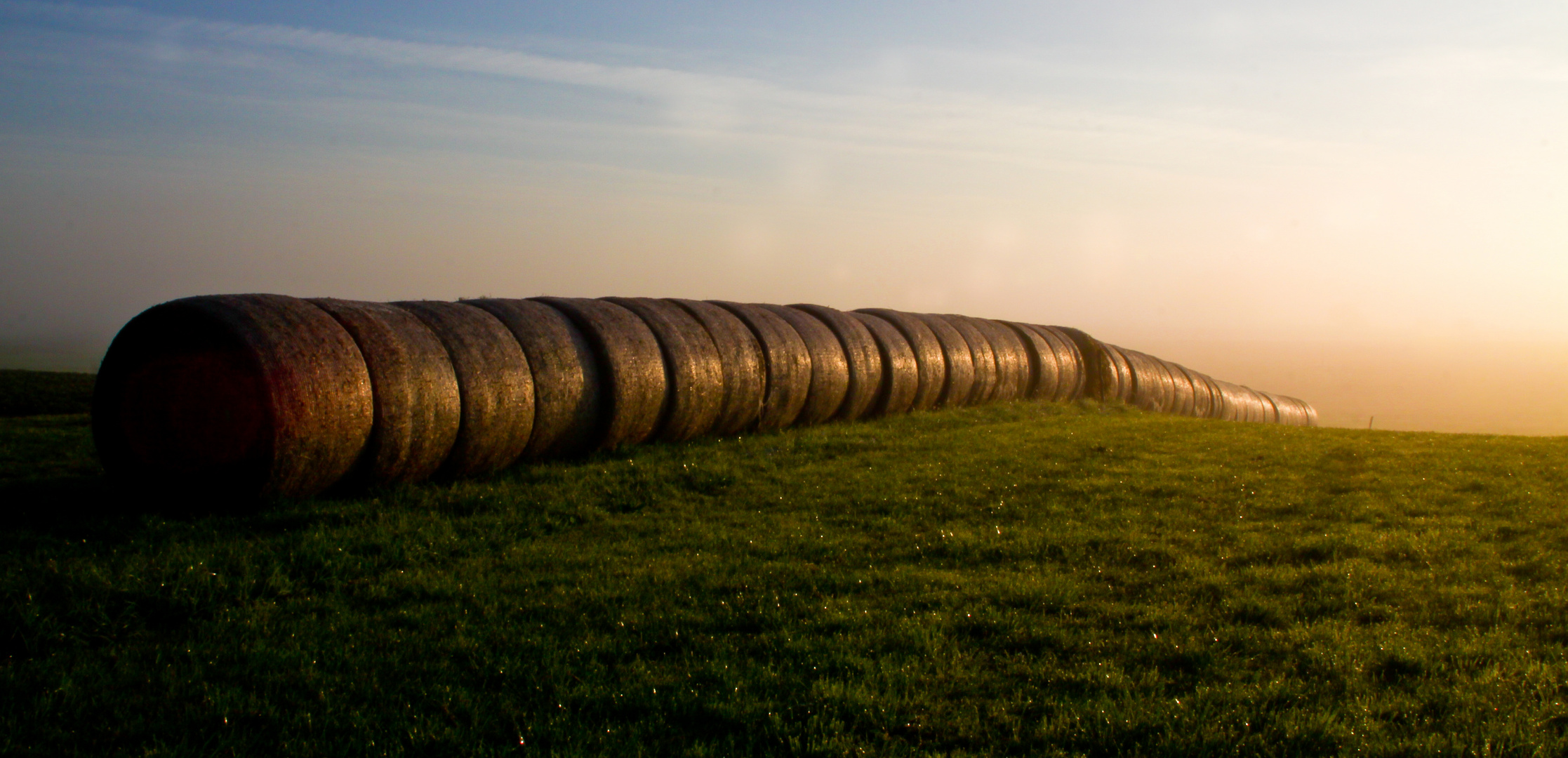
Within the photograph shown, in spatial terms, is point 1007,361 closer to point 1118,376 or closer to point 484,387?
point 1118,376

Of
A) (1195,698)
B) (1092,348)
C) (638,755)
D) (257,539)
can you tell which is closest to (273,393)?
(257,539)

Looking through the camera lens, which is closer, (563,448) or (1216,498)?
(1216,498)

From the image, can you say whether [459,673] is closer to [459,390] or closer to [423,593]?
[423,593]

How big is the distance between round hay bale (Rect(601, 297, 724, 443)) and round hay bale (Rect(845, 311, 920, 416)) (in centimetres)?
413

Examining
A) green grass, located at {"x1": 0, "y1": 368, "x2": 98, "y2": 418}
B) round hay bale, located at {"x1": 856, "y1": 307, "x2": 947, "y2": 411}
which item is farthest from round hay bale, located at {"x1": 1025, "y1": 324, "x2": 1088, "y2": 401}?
green grass, located at {"x1": 0, "y1": 368, "x2": 98, "y2": 418}

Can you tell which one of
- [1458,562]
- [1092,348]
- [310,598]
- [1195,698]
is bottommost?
[310,598]

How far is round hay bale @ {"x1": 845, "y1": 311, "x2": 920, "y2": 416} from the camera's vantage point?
669 inches

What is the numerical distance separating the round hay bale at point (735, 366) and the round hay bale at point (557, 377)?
6.91 ft

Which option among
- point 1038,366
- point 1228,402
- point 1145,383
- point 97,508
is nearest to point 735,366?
point 97,508

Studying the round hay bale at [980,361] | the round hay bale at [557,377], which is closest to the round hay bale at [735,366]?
the round hay bale at [557,377]

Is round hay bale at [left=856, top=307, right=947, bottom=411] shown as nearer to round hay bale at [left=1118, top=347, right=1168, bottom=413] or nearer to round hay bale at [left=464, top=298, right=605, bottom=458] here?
round hay bale at [left=464, top=298, right=605, bottom=458]

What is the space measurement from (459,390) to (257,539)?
2581 millimetres

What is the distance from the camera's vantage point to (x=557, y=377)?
1138 centimetres

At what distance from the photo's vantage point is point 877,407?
55.9 feet
